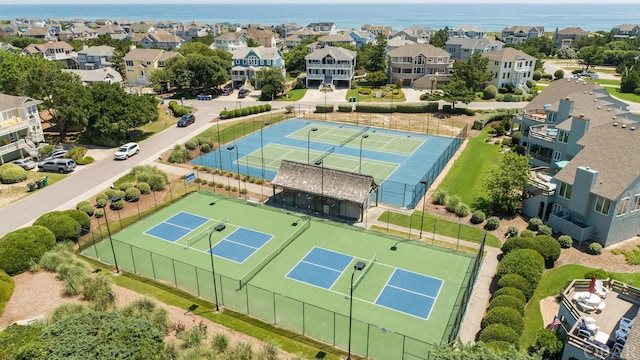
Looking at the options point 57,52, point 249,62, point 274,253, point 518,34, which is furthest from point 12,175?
point 518,34

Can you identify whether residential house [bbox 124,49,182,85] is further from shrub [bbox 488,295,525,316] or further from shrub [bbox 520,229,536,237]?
shrub [bbox 488,295,525,316]

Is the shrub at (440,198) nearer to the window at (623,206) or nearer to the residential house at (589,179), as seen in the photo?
the residential house at (589,179)

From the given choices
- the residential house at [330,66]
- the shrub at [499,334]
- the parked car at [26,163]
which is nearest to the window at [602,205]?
the shrub at [499,334]

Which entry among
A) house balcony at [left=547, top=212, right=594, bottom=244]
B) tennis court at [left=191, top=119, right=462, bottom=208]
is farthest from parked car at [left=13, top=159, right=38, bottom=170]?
house balcony at [left=547, top=212, right=594, bottom=244]

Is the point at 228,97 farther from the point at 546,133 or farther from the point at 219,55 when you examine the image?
the point at 546,133

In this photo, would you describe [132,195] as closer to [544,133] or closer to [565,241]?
[565,241]
